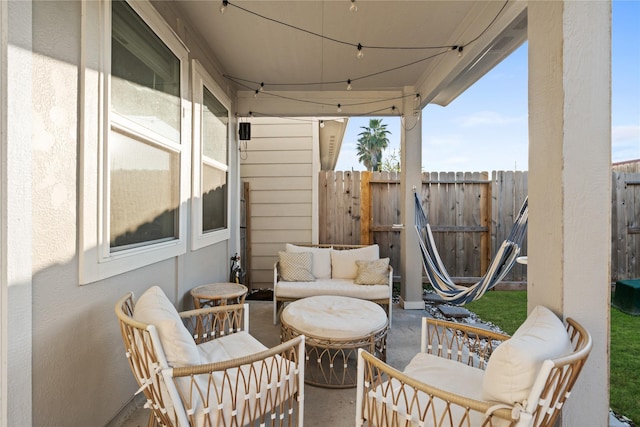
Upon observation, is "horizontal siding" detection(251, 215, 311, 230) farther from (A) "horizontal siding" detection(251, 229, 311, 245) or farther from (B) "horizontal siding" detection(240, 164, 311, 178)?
(B) "horizontal siding" detection(240, 164, 311, 178)

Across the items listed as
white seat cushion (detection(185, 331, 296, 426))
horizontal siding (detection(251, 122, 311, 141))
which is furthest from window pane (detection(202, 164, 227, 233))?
white seat cushion (detection(185, 331, 296, 426))

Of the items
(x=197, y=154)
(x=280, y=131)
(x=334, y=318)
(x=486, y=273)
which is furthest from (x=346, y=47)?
(x=486, y=273)

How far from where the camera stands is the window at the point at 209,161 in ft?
8.98

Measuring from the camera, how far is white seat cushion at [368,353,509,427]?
1153 mm

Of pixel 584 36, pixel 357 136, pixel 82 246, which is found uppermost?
pixel 357 136

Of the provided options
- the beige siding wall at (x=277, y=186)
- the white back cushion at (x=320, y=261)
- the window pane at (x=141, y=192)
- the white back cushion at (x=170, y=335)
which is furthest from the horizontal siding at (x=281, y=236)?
the white back cushion at (x=170, y=335)

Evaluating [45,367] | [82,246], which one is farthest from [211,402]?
[82,246]

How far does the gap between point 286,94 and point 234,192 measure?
158 cm

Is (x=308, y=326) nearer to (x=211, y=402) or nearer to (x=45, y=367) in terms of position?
(x=211, y=402)

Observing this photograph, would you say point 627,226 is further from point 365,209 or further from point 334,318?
point 334,318

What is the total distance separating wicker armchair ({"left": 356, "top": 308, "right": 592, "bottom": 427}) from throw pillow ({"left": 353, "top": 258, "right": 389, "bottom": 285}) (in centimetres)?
167

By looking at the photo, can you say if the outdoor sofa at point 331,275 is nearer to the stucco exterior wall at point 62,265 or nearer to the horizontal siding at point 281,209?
the horizontal siding at point 281,209

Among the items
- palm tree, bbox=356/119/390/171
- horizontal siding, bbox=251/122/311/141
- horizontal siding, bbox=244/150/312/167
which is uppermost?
palm tree, bbox=356/119/390/171

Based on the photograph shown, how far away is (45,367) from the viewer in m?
1.25
